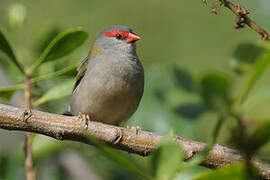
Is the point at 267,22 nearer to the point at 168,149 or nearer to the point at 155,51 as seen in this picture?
the point at 168,149

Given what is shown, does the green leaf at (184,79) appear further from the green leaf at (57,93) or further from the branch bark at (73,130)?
the green leaf at (57,93)

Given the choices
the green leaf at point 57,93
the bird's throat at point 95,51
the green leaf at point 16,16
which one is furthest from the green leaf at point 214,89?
the bird's throat at point 95,51

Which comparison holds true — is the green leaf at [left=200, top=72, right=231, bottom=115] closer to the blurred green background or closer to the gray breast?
the blurred green background

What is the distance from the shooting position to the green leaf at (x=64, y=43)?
2133mm

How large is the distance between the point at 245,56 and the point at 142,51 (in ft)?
20.7

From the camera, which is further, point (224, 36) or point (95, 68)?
point (224, 36)

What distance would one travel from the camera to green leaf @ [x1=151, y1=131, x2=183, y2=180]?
0.91 metres

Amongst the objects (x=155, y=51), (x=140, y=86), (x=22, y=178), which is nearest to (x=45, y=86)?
(x=22, y=178)

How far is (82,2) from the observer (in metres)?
8.47

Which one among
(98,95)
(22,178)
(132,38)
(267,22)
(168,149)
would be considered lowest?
(22,178)

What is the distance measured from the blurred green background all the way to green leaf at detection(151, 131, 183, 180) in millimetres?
1369

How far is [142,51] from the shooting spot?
7887 millimetres

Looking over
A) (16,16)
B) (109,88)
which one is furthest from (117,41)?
(16,16)

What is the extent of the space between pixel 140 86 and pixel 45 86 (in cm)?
111
